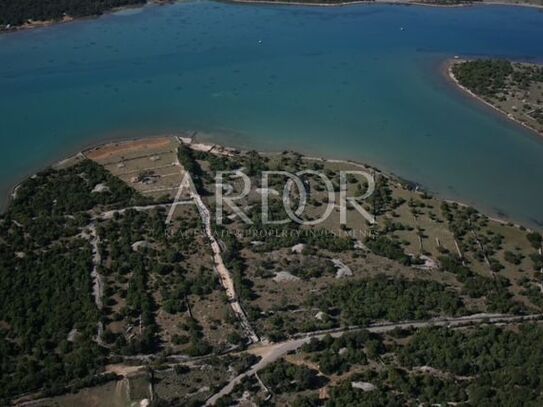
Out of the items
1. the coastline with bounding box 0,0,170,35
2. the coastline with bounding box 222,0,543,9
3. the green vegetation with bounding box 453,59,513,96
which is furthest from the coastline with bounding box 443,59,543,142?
the coastline with bounding box 0,0,170,35

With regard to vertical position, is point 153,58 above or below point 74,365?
above

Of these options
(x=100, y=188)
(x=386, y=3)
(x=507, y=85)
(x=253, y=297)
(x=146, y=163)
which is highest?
(x=386, y=3)

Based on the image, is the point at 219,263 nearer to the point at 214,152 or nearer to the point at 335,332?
the point at 335,332

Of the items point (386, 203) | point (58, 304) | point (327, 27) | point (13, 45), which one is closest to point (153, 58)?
point (13, 45)

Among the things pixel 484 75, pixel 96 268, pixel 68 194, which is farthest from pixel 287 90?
pixel 96 268

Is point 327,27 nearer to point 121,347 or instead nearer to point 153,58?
point 153,58

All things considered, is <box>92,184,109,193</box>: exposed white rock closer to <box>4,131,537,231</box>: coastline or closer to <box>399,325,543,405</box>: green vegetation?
<box>4,131,537,231</box>: coastline
